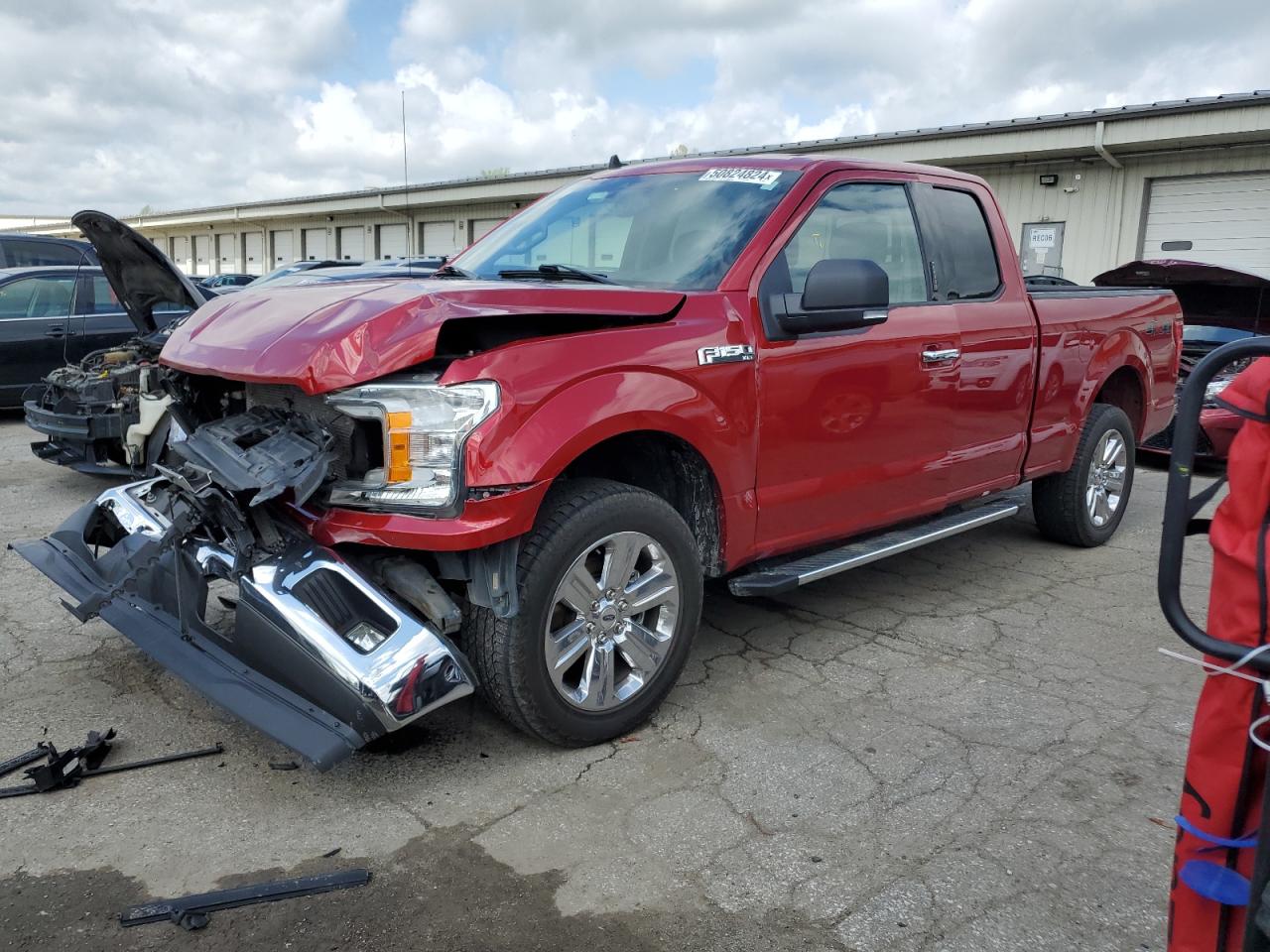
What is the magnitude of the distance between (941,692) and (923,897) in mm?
1409

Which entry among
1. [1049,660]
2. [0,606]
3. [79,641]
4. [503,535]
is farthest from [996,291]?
[0,606]

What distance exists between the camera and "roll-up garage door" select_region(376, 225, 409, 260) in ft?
96.4

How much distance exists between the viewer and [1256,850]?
148 centimetres

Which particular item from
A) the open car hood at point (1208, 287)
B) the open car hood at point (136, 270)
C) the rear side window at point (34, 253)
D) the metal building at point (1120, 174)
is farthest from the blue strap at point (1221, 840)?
the rear side window at point (34, 253)

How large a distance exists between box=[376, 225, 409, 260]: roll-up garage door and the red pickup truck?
26.0 meters

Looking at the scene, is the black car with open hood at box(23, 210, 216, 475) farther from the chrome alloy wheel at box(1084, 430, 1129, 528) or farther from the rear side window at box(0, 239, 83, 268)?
the chrome alloy wheel at box(1084, 430, 1129, 528)

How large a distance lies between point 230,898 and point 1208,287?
881cm

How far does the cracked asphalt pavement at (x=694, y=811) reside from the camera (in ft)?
8.14

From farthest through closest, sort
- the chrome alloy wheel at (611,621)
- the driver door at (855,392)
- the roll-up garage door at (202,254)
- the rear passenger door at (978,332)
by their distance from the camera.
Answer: the roll-up garage door at (202,254) < the rear passenger door at (978,332) < the driver door at (855,392) < the chrome alloy wheel at (611,621)

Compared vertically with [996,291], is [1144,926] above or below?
below

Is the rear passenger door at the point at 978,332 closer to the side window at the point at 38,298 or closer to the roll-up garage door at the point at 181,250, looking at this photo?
the side window at the point at 38,298

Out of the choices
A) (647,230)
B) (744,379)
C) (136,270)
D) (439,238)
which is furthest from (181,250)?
(744,379)

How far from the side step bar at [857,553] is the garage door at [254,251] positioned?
35.5m

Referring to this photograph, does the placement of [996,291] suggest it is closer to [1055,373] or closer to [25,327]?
[1055,373]
